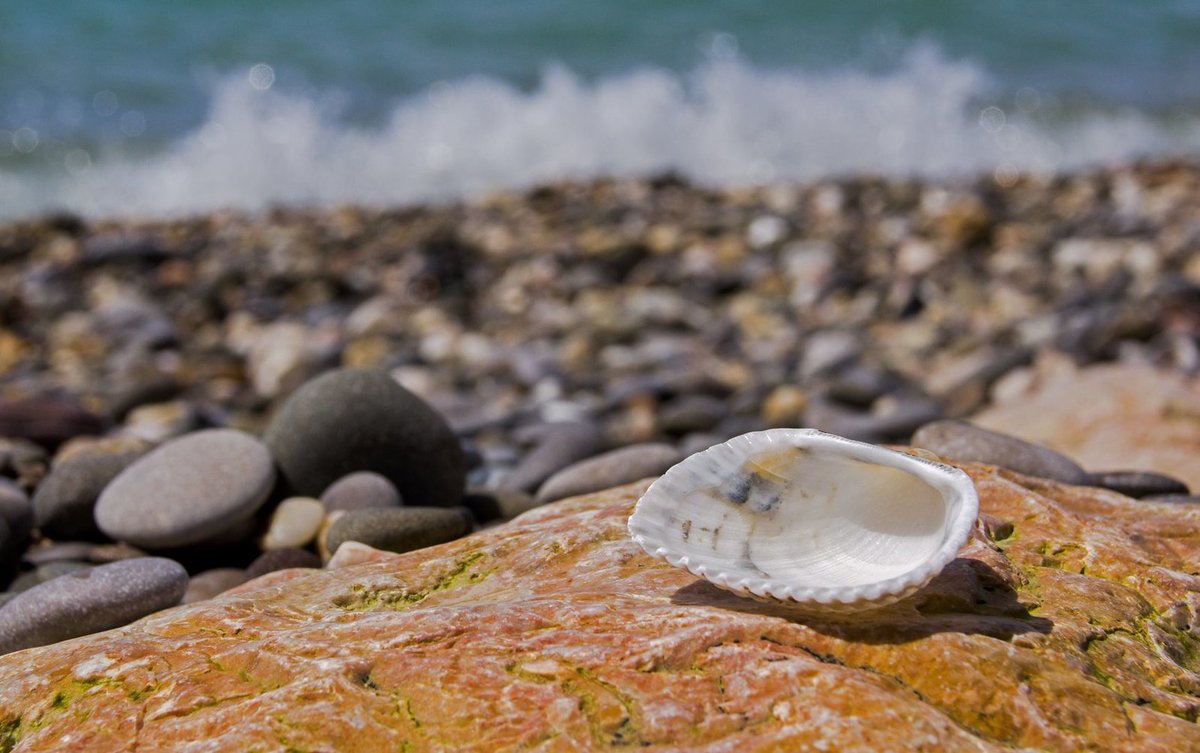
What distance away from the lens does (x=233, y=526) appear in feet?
11.7

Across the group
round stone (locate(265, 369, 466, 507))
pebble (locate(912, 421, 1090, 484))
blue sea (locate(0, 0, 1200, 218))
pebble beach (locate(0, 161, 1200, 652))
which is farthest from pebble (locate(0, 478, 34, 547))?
blue sea (locate(0, 0, 1200, 218))

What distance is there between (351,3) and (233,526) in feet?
56.1

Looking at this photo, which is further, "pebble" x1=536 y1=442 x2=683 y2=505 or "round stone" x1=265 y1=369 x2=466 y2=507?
"round stone" x1=265 y1=369 x2=466 y2=507

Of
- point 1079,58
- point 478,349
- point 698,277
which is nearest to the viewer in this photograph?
point 478,349

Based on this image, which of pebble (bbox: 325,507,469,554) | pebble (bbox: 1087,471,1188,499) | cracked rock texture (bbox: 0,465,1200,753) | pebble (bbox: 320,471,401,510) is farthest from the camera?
pebble (bbox: 320,471,401,510)

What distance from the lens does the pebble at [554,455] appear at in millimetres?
4348

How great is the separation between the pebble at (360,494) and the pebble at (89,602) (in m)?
0.94

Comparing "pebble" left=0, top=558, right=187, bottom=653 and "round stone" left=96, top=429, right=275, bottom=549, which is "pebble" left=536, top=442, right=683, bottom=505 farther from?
"pebble" left=0, top=558, right=187, bottom=653

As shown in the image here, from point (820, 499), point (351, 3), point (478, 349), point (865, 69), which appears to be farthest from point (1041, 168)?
point (820, 499)

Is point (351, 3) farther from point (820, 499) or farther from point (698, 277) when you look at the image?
point (820, 499)

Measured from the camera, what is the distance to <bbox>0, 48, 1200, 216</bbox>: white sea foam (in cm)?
1327

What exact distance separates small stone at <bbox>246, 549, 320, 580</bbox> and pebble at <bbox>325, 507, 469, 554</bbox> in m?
0.15

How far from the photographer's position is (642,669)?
6.10 feet

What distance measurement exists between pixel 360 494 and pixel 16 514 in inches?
43.5
